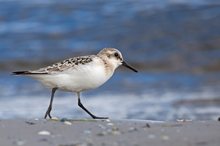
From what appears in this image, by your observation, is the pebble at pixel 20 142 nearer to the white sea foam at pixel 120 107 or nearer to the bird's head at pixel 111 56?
the bird's head at pixel 111 56

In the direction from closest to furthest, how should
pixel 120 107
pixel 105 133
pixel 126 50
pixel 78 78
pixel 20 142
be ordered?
1. pixel 20 142
2. pixel 105 133
3. pixel 78 78
4. pixel 120 107
5. pixel 126 50

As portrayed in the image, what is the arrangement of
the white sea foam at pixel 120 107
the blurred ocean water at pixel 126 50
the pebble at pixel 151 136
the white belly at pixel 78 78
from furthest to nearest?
the blurred ocean water at pixel 126 50, the white sea foam at pixel 120 107, the white belly at pixel 78 78, the pebble at pixel 151 136

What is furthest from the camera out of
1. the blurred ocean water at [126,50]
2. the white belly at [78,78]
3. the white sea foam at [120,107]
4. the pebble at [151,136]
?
A: the blurred ocean water at [126,50]

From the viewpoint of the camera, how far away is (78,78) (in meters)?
7.64

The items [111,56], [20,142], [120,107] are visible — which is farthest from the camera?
[120,107]

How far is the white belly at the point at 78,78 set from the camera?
25.1 ft

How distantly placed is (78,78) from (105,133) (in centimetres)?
134

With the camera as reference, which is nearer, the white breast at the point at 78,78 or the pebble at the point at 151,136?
the pebble at the point at 151,136

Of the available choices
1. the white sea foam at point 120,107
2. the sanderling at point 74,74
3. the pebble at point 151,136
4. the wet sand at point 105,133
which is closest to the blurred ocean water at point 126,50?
the white sea foam at point 120,107

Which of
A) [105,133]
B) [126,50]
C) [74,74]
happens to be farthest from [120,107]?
[126,50]

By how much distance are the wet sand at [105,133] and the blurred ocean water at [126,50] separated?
3.78 meters

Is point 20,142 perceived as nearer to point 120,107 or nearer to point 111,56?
point 111,56

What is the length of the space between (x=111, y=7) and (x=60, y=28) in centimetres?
185

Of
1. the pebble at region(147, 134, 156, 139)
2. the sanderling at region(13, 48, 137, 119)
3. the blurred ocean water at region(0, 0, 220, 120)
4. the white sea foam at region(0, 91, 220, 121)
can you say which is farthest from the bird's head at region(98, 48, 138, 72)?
the blurred ocean water at region(0, 0, 220, 120)
